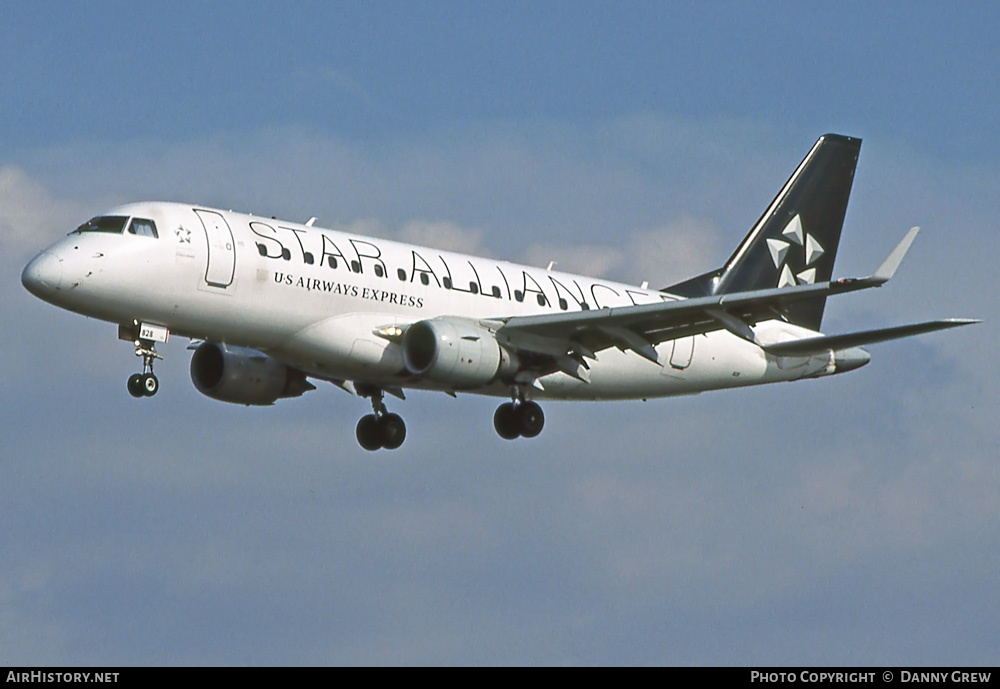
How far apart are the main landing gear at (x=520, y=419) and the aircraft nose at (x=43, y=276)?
11320mm

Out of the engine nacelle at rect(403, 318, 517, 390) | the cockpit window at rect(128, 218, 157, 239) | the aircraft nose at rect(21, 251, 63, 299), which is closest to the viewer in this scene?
the aircraft nose at rect(21, 251, 63, 299)

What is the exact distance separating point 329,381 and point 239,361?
229 centimetres

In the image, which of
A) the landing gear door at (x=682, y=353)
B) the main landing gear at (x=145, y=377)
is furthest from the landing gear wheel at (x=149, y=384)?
the landing gear door at (x=682, y=353)

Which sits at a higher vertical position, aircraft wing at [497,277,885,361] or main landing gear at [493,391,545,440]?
aircraft wing at [497,277,885,361]

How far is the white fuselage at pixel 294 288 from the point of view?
117 feet

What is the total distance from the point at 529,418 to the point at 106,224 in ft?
35.9

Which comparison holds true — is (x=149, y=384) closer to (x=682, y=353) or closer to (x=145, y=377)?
(x=145, y=377)

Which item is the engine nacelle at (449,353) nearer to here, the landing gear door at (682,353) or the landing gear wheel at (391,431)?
the landing gear wheel at (391,431)

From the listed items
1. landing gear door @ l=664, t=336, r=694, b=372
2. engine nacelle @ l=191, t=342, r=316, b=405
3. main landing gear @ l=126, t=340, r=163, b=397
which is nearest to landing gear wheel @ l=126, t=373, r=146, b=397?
main landing gear @ l=126, t=340, r=163, b=397

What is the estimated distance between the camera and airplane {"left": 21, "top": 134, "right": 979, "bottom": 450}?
3581cm

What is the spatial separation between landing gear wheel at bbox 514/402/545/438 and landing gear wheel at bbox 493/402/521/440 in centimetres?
11

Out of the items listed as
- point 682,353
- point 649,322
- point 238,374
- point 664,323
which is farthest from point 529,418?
point 238,374

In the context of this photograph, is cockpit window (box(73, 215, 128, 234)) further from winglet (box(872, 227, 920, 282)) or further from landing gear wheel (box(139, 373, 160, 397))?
winglet (box(872, 227, 920, 282))

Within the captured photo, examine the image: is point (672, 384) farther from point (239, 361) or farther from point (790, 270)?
point (239, 361)
